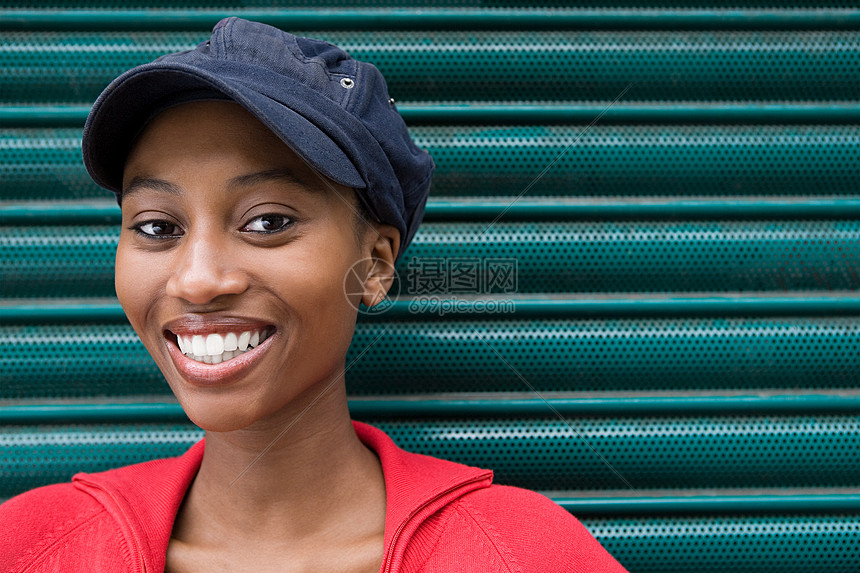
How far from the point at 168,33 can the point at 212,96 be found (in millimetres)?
1037

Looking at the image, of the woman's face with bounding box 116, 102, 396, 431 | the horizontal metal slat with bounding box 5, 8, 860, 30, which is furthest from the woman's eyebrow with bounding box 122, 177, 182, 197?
the horizontal metal slat with bounding box 5, 8, 860, 30

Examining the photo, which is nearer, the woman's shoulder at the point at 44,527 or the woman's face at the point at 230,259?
the woman's face at the point at 230,259

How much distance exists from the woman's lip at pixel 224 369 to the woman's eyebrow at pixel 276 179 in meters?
0.33

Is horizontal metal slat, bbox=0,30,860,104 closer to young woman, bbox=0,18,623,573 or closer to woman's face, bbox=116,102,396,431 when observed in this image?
young woman, bbox=0,18,623,573

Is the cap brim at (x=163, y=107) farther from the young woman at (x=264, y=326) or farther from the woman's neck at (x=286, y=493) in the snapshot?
the woman's neck at (x=286, y=493)

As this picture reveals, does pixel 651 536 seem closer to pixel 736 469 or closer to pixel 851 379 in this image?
pixel 736 469

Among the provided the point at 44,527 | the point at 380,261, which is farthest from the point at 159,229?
the point at 44,527

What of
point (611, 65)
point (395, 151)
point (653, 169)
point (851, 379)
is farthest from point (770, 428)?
point (395, 151)

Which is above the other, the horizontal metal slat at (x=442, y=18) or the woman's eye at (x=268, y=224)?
the horizontal metal slat at (x=442, y=18)

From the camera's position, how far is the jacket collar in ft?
4.85

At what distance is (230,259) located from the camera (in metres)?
1.33

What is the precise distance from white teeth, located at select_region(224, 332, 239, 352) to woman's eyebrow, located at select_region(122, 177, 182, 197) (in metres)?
0.33

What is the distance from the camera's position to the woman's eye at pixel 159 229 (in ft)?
4.63

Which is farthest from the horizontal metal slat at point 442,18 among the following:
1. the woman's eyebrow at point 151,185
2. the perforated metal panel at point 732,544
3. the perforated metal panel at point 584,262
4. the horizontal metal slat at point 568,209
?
the perforated metal panel at point 732,544
